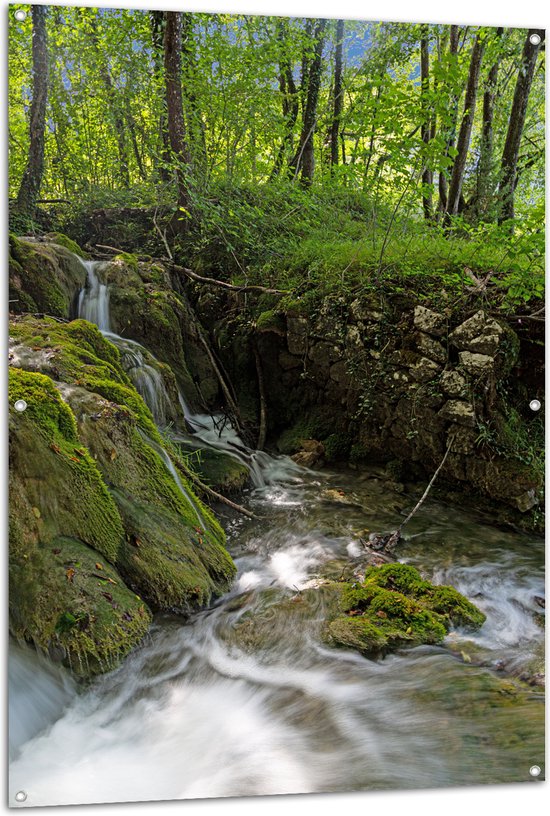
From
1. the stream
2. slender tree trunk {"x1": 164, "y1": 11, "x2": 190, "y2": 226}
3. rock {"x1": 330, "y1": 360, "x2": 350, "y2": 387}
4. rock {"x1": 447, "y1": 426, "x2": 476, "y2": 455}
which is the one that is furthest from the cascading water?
slender tree trunk {"x1": 164, "y1": 11, "x2": 190, "y2": 226}

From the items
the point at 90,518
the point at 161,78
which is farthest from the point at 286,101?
the point at 90,518

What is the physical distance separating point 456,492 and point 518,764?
5.65ft

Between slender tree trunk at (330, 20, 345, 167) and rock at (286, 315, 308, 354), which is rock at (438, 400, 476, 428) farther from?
slender tree trunk at (330, 20, 345, 167)

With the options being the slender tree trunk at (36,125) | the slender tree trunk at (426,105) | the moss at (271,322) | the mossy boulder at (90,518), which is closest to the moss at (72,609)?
the mossy boulder at (90,518)

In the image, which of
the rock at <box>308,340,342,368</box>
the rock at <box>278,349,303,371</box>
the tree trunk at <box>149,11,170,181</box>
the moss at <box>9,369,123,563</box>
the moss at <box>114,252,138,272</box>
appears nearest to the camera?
the moss at <box>9,369,123,563</box>

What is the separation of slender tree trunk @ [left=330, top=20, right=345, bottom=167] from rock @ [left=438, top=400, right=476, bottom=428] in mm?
2177

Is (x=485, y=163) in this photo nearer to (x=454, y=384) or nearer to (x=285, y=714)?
(x=454, y=384)

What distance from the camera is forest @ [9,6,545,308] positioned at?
9.41 ft

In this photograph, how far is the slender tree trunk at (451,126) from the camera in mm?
3020

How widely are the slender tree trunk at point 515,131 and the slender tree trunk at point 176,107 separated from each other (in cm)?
205

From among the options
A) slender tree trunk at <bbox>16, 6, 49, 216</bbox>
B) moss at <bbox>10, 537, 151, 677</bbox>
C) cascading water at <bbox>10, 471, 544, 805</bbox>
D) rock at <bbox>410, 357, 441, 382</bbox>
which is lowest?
cascading water at <bbox>10, 471, 544, 805</bbox>

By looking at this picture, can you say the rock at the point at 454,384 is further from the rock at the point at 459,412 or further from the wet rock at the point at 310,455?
the wet rock at the point at 310,455

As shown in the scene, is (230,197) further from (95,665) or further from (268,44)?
(95,665)

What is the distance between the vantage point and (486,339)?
339 cm
